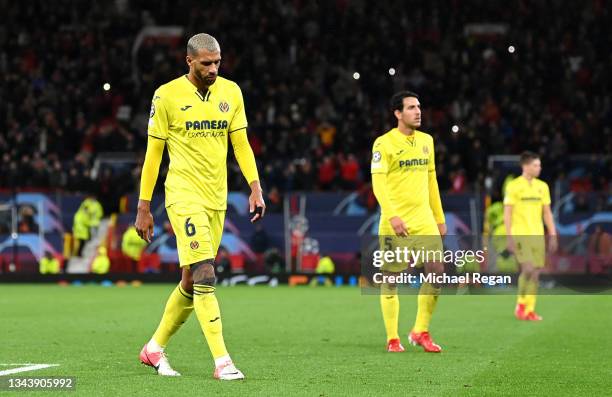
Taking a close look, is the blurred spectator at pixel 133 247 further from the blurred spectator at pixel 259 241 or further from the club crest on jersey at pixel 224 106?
the club crest on jersey at pixel 224 106

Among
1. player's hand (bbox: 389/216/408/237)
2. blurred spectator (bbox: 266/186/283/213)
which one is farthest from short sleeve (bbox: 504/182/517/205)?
blurred spectator (bbox: 266/186/283/213)

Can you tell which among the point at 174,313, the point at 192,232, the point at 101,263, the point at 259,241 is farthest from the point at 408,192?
the point at 101,263

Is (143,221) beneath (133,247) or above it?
above

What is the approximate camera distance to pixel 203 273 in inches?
353

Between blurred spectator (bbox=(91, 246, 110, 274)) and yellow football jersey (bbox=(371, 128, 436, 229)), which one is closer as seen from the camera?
yellow football jersey (bbox=(371, 128, 436, 229))

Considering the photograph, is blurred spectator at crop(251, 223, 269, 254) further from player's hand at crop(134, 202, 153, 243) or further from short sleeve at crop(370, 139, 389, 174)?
player's hand at crop(134, 202, 153, 243)

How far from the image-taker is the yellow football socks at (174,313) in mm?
9516

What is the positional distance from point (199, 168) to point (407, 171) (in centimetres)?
344

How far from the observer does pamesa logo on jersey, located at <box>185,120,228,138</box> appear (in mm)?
9219

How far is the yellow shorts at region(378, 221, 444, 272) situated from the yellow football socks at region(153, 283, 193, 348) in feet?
9.08

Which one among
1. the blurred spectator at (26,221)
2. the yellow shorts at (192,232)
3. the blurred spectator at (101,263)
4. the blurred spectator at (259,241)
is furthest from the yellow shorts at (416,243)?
the blurred spectator at (26,221)

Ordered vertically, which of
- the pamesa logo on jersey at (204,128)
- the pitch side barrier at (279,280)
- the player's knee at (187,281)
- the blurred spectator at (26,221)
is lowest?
the pitch side barrier at (279,280)

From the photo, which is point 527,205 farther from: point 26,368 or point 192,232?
point 26,368

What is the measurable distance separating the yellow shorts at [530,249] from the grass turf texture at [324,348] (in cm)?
82
